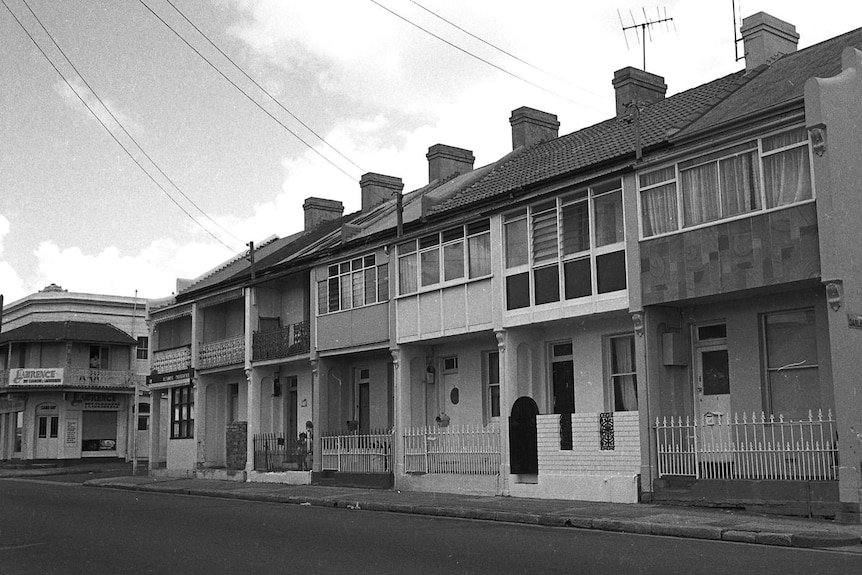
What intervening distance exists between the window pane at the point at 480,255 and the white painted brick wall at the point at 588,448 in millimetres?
3898

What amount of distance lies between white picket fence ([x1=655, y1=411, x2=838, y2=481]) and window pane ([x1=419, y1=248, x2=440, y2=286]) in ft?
25.3

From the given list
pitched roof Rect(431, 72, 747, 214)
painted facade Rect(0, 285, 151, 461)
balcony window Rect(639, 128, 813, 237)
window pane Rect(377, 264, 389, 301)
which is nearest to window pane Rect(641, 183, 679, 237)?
Result: balcony window Rect(639, 128, 813, 237)

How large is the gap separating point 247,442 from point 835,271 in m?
20.6

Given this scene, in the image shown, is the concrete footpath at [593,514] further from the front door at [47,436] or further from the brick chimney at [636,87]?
the front door at [47,436]

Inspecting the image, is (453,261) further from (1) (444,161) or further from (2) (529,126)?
(1) (444,161)

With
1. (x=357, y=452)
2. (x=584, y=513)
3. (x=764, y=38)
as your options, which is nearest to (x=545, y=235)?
(x=584, y=513)

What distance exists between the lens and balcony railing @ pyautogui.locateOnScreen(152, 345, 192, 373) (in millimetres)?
36094

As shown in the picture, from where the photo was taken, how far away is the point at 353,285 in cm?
2683

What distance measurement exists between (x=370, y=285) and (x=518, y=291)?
236 inches

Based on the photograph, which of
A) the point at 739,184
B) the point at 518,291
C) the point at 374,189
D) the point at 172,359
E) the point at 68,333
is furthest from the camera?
the point at 68,333

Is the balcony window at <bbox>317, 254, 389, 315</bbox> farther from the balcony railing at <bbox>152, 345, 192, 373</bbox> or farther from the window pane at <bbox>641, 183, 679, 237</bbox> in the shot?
the balcony railing at <bbox>152, 345, 192, 373</bbox>

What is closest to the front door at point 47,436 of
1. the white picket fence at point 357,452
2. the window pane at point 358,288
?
the white picket fence at point 357,452

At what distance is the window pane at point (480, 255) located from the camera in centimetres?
2241

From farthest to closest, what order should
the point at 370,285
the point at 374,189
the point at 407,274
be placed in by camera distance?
the point at 374,189 < the point at 370,285 < the point at 407,274
